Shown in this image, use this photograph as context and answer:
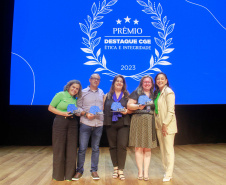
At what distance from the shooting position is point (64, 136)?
2.67 meters

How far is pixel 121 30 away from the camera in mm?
4426

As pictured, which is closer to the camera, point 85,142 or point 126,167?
point 85,142

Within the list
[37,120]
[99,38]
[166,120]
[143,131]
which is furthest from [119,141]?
[37,120]

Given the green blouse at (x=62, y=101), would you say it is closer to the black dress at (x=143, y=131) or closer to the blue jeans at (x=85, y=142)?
the blue jeans at (x=85, y=142)

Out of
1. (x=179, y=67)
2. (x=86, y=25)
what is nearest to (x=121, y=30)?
(x=86, y=25)

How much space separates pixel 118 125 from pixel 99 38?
2.26 m

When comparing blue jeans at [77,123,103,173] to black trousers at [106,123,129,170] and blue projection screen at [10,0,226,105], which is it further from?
blue projection screen at [10,0,226,105]

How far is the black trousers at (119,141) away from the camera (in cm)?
273

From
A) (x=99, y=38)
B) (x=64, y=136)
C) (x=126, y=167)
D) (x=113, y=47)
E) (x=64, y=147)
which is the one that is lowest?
(x=126, y=167)

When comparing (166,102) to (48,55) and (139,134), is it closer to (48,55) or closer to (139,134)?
(139,134)

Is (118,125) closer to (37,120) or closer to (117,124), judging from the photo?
(117,124)

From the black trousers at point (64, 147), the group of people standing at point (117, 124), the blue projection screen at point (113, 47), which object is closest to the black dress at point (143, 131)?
the group of people standing at point (117, 124)

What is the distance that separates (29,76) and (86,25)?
4.87ft

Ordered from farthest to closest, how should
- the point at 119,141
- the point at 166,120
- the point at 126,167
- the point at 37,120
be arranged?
1. the point at 37,120
2. the point at 126,167
3. the point at 119,141
4. the point at 166,120
